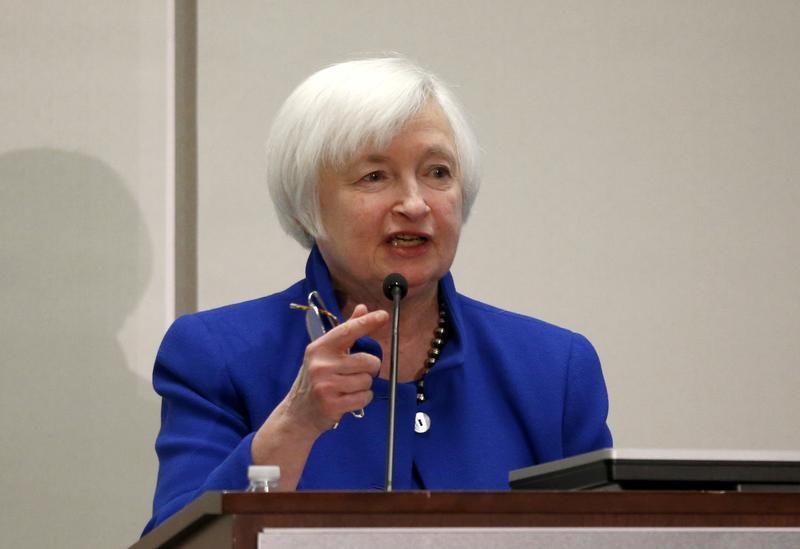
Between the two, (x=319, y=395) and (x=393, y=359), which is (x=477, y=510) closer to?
(x=319, y=395)

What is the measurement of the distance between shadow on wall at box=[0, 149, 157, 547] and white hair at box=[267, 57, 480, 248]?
36.4 inches

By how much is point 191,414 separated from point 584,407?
690mm

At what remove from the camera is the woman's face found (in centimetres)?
244

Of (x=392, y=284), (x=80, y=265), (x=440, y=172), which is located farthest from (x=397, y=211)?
(x=80, y=265)

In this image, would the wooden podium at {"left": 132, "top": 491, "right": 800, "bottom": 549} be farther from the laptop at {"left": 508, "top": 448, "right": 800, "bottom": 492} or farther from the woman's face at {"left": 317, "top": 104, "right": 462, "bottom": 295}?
the woman's face at {"left": 317, "top": 104, "right": 462, "bottom": 295}

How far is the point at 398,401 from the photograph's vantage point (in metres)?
2.38

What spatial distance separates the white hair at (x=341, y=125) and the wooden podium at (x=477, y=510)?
1051 mm

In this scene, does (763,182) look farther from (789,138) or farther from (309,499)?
(309,499)

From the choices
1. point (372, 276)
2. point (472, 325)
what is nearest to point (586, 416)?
point (472, 325)

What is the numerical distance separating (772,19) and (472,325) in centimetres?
175

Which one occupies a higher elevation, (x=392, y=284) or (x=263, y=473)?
(x=392, y=284)

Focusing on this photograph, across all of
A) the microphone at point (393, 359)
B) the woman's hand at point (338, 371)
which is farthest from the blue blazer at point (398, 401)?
the woman's hand at point (338, 371)

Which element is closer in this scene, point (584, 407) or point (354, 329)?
point (354, 329)

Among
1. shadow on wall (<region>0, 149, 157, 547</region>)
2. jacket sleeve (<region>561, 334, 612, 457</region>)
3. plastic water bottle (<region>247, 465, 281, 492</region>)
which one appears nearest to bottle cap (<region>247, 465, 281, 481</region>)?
plastic water bottle (<region>247, 465, 281, 492</region>)
